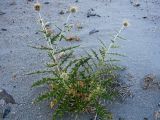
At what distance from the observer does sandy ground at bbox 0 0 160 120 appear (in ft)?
13.8

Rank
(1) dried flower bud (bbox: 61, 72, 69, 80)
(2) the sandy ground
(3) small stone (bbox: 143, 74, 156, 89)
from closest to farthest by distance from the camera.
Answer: (1) dried flower bud (bbox: 61, 72, 69, 80)
(2) the sandy ground
(3) small stone (bbox: 143, 74, 156, 89)

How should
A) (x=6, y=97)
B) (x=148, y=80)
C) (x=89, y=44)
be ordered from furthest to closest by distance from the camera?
(x=89, y=44) → (x=148, y=80) → (x=6, y=97)

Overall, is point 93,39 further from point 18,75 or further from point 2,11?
point 2,11

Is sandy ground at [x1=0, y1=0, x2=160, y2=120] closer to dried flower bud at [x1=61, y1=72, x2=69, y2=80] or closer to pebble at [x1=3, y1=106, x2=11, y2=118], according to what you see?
pebble at [x1=3, y1=106, x2=11, y2=118]

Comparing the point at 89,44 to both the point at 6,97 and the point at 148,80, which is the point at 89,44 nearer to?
the point at 148,80

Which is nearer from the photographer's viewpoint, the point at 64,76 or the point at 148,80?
the point at 64,76

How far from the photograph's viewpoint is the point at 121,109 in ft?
13.7

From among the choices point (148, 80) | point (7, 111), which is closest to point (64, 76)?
point (7, 111)

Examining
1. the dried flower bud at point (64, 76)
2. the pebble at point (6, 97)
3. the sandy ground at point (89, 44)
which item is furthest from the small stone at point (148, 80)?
the pebble at point (6, 97)

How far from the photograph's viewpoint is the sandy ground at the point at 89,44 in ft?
13.8

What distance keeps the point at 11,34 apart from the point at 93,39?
137 centimetres

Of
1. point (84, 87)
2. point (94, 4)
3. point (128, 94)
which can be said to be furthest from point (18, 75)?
point (94, 4)

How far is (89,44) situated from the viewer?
223 inches

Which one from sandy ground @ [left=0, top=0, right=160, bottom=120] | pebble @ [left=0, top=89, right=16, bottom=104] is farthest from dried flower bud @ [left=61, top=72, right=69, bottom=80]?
pebble @ [left=0, top=89, right=16, bottom=104]
